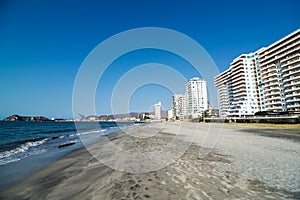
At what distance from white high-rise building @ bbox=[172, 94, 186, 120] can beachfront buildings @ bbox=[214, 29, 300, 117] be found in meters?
63.9

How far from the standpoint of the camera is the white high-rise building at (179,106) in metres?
152

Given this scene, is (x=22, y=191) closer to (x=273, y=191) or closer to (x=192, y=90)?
(x=273, y=191)

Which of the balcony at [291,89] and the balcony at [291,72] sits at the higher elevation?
the balcony at [291,72]

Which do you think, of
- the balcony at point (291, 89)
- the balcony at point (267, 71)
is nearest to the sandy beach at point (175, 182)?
the balcony at point (291, 89)

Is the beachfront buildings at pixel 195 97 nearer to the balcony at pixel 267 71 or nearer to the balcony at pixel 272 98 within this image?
the balcony at pixel 267 71

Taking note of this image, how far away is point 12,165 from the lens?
821cm

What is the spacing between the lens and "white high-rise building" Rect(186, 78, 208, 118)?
447 ft

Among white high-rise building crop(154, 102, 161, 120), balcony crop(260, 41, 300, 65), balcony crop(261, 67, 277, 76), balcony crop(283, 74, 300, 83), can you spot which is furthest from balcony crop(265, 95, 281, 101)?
white high-rise building crop(154, 102, 161, 120)

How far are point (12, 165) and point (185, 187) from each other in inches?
353

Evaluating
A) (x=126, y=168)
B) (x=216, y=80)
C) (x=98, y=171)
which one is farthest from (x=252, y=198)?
(x=216, y=80)

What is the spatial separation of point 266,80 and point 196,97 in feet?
250

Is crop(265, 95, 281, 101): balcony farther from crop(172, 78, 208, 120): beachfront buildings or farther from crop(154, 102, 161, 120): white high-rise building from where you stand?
crop(154, 102, 161, 120): white high-rise building

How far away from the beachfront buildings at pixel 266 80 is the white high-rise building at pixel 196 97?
4809 centimetres

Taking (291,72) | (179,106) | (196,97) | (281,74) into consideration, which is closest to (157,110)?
(179,106)
